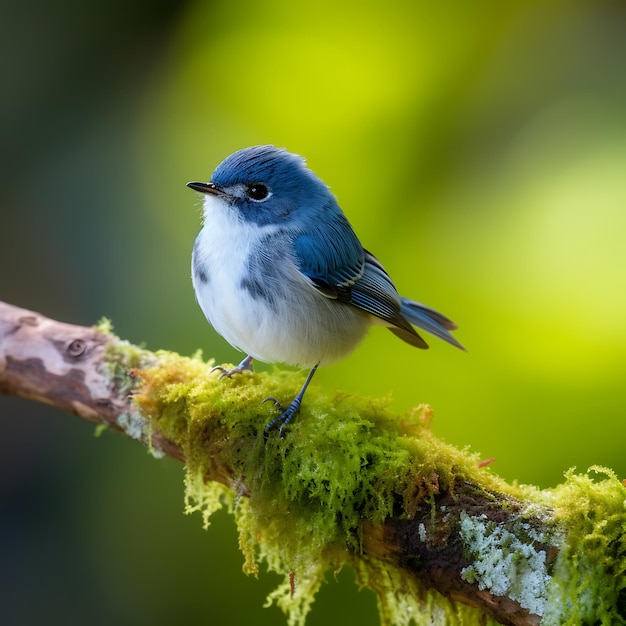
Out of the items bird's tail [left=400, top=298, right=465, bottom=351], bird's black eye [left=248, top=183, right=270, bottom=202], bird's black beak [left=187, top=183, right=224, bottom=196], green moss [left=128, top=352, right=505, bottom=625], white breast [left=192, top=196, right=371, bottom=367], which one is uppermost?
bird's tail [left=400, top=298, right=465, bottom=351]

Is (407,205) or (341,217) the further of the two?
(407,205)

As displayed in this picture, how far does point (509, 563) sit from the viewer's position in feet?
5.83

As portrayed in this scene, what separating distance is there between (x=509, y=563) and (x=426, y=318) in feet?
5.11

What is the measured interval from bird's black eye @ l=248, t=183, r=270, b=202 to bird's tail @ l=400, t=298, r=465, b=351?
84 centimetres

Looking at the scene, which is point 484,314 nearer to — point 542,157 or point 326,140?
point 542,157

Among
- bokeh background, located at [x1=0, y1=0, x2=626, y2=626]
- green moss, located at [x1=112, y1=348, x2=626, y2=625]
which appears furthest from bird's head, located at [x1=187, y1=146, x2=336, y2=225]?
bokeh background, located at [x1=0, y1=0, x2=626, y2=626]

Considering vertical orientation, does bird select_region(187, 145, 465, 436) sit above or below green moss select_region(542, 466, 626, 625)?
A: above

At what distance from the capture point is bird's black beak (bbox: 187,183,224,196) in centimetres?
262

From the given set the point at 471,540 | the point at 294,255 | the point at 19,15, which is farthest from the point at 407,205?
the point at 19,15

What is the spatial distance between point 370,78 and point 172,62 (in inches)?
54.6

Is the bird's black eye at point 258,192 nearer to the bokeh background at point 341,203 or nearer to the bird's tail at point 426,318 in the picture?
the bird's tail at point 426,318

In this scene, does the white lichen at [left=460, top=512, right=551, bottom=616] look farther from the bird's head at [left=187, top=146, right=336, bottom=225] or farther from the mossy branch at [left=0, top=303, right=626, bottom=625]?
the bird's head at [left=187, top=146, right=336, bottom=225]

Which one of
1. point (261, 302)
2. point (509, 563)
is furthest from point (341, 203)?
point (509, 563)

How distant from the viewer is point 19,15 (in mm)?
5035
